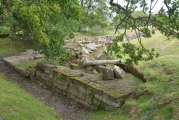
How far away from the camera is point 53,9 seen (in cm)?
1139

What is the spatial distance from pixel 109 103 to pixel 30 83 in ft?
20.3

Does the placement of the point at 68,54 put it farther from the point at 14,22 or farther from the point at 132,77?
the point at 14,22

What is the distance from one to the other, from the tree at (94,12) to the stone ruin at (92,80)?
14.8 m

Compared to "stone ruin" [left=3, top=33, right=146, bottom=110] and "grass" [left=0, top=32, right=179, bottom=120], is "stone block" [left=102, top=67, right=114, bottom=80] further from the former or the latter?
"grass" [left=0, top=32, right=179, bottom=120]

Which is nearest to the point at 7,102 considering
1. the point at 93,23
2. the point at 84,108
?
the point at 84,108

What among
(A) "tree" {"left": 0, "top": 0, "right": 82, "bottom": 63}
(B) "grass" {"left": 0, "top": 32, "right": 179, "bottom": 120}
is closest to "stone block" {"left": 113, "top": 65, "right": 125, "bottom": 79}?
(B) "grass" {"left": 0, "top": 32, "right": 179, "bottom": 120}

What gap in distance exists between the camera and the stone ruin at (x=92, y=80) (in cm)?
891

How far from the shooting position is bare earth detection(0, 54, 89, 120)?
936 cm

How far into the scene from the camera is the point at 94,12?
29422 mm

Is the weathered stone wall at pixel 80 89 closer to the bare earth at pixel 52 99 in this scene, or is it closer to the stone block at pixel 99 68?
the bare earth at pixel 52 99

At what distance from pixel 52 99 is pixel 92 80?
91.0 inches

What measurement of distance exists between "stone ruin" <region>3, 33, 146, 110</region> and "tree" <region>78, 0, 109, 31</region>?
48.5 feet

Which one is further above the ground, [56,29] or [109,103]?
[56,29]

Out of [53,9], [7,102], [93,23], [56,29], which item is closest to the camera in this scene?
[7,102]
